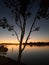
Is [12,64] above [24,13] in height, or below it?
below

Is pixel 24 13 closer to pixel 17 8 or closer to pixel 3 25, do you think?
pixel 17 8

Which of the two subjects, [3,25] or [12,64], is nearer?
[3,25]

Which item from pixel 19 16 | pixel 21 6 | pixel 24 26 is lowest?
pixel 24 26

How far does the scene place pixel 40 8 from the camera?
1977cm

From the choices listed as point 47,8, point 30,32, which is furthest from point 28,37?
point 47,8

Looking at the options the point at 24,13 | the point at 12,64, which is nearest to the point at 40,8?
the point at 24,13

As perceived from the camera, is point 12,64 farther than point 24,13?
Yes

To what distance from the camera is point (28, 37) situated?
768 inches

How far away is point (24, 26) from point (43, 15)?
2.81m

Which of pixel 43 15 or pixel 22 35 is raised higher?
pixel 43 15

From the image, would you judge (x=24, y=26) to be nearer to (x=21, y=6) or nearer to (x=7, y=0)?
(x=21, y=6)

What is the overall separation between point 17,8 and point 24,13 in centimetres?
110

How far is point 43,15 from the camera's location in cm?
1986

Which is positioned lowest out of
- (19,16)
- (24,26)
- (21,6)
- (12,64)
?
(12,64)
